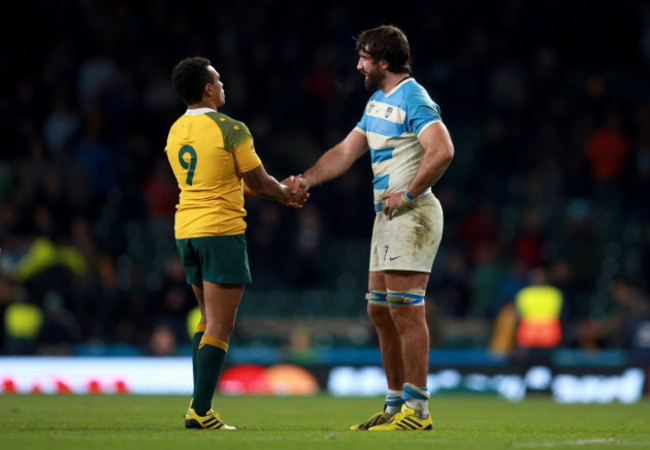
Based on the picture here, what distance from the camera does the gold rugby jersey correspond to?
22.8 ft

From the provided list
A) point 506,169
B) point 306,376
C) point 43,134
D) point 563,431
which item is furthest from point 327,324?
point 563,431

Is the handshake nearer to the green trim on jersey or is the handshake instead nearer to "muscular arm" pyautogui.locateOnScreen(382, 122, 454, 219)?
the green trim on jersey

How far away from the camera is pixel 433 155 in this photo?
693 centimetres

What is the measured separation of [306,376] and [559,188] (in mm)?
5882

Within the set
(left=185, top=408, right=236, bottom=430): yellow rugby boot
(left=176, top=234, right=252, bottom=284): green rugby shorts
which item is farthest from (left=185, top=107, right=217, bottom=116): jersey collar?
(left=185, top=408, right=236, bottom=430): yellow rugby boot

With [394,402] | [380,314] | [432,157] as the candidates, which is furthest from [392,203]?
[394,402]

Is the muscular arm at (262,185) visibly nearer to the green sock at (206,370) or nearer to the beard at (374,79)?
the beard at (374,79)

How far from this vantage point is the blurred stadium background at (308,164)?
602 inches

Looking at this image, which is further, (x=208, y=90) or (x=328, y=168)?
(x=328, y=168)

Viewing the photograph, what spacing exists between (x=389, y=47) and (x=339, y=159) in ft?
2.87

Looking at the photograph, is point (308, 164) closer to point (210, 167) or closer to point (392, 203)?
point (392, 203)

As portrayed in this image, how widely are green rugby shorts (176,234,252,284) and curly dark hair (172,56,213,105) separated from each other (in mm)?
863

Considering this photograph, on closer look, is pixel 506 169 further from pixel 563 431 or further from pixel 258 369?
pixel 563 431

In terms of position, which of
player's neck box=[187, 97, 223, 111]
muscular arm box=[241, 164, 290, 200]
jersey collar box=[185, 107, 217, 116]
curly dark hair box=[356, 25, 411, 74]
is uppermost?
curly dark hair box=[356, 25, 411, 74]
